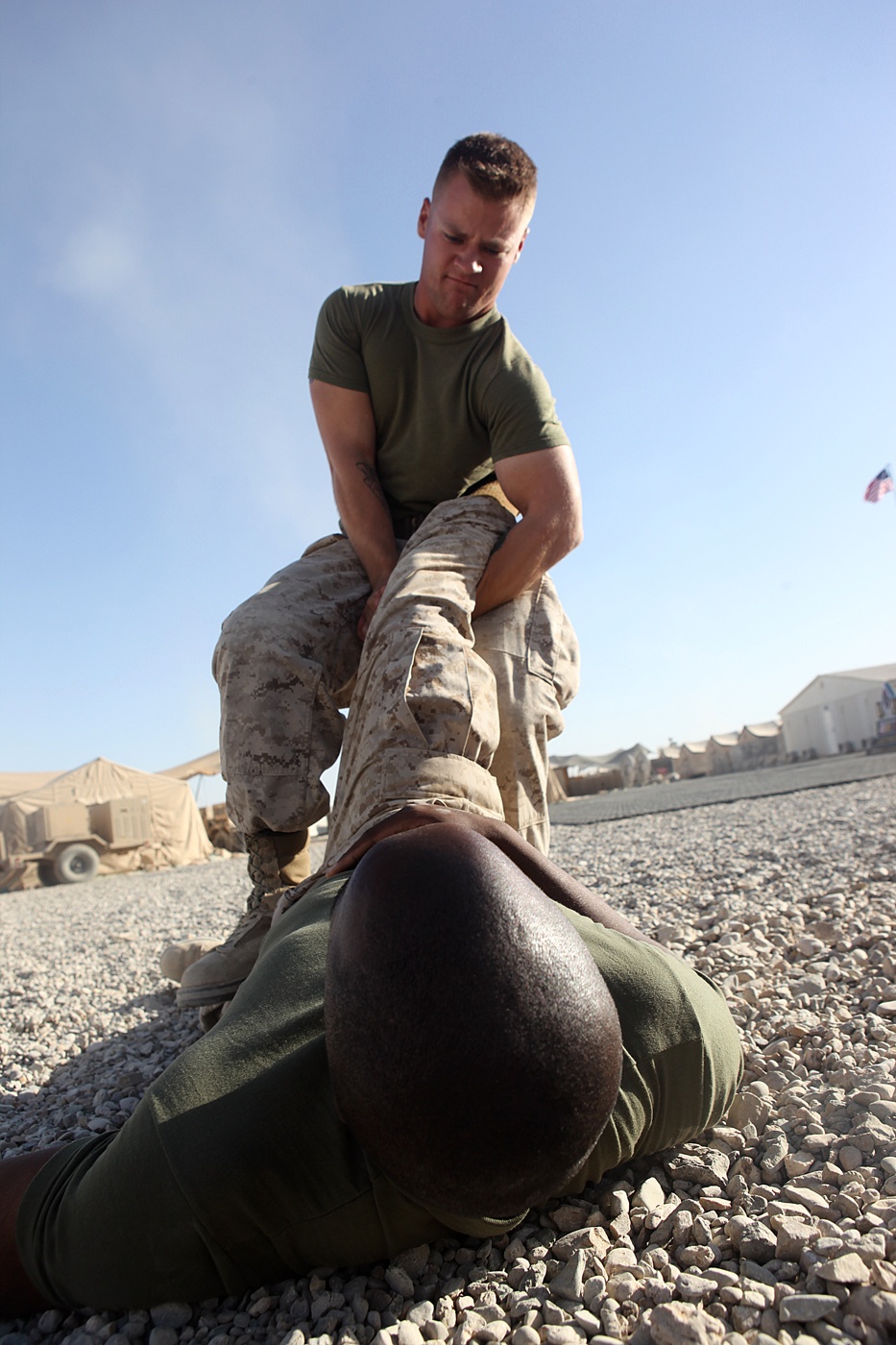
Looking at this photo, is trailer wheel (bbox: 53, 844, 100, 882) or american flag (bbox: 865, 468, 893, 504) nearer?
trailer wheel (bbox: 53, 844, 100, 882)

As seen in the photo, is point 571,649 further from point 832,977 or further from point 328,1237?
point 328,1237

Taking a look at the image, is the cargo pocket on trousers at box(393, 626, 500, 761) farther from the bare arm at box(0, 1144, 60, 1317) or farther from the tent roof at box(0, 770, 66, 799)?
the tent roof at box(0, 770, 66, 799)

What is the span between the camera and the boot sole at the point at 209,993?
2.17 m

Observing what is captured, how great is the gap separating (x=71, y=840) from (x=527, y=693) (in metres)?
15.2

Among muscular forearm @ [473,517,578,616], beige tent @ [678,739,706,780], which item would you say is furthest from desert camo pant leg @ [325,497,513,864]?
beige tent @ [678,739,706,780]

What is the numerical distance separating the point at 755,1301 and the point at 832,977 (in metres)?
1.40

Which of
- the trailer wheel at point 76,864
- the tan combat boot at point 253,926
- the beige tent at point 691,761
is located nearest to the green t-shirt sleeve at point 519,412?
the tan combat boot at point 253,926

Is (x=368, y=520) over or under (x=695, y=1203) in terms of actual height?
over

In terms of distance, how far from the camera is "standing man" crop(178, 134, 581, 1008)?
219cm

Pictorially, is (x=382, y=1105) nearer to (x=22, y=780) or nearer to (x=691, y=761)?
(x=22, y=780)

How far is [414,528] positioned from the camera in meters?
2.70

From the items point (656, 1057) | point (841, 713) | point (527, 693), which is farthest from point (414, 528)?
point (841, 713)

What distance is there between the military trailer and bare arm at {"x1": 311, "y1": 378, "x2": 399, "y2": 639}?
47.4 ft

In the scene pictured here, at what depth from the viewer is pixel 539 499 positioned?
2.34 metres
